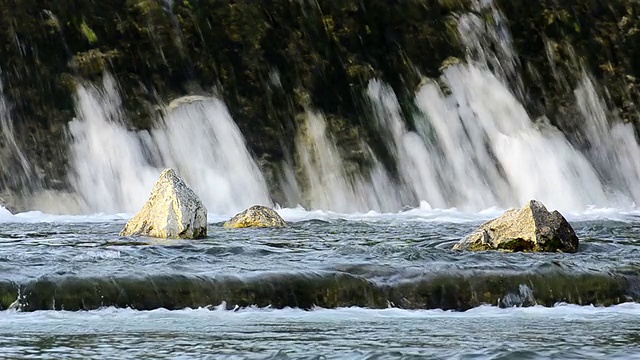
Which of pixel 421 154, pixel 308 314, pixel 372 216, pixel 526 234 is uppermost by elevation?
pixel 421 154

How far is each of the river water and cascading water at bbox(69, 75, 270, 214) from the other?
1446 cm

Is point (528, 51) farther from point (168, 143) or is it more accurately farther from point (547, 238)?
point (547, 238)

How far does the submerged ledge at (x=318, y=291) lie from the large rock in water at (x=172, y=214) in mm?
5386

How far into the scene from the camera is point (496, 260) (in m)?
14.6

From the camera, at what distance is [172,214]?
59.6ft

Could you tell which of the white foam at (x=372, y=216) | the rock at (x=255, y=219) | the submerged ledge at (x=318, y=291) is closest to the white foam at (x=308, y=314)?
the submerged ledge at (x=318, y=291)

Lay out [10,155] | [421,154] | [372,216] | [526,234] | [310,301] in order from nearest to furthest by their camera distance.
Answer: [310,301]
[526,234]
[372,216]
[10,155]
[421,154]

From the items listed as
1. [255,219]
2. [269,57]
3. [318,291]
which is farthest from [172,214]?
[269,57]

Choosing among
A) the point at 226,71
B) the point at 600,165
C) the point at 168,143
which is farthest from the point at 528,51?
the point at 168,143

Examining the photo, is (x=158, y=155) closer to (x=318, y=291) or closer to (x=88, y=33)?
(x=88, y=33)

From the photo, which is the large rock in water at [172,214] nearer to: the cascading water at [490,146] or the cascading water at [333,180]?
the cascading water at [333,180]

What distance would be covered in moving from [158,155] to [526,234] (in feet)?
61.8

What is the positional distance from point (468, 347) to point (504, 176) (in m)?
Result: 26.9

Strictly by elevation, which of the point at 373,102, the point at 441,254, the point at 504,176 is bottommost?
the point at 441,254
